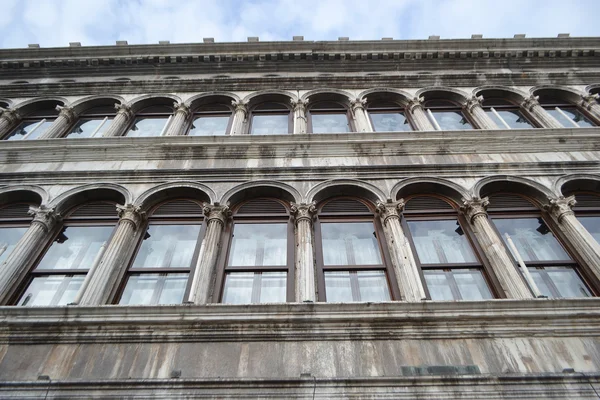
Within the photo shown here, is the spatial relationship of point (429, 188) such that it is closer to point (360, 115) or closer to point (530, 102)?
point (360, 115)

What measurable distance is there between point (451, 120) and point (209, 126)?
5869mm

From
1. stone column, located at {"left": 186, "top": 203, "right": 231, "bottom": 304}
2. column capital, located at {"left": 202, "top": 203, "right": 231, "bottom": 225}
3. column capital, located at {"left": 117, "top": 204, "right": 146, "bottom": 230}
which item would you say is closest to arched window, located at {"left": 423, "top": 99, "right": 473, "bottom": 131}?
column capital, located at {"left": 202, "top": 203, "right": 231, "bottom": 225}

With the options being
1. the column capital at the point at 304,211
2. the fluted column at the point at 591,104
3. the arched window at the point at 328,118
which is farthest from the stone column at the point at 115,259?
the fluted column at the point at 591,104

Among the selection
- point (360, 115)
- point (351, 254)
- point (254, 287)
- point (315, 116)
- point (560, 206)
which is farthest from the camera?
point (315, 116)

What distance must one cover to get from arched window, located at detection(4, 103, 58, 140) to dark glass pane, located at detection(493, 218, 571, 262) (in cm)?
1010

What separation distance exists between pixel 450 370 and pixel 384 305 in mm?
1051

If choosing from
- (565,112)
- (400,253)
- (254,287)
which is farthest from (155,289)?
(565,112)

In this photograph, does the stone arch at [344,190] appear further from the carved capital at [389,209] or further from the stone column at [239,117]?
the stone column at [239,117]

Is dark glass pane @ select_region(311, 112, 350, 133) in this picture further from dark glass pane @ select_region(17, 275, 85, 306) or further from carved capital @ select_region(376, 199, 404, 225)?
dark glass pane @ select_region(17, 275, 85, 306)

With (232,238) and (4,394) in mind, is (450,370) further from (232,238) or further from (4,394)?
(4,394)

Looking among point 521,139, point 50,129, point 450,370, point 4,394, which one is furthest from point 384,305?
point 50,129

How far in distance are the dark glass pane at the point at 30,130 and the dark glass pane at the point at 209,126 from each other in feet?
11.6

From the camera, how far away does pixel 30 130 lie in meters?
11.4

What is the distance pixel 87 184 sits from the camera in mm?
8766
